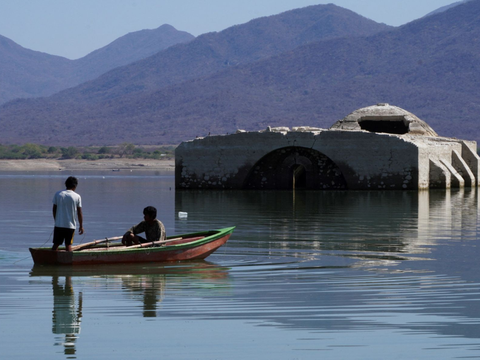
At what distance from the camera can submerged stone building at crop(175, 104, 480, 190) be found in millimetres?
33906

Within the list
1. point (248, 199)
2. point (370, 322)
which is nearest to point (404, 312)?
point (370, 322)

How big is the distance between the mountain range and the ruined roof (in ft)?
265

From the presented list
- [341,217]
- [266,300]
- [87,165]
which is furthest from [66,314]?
[87,165]

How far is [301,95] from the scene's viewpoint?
14538cm

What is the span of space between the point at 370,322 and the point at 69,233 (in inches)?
195

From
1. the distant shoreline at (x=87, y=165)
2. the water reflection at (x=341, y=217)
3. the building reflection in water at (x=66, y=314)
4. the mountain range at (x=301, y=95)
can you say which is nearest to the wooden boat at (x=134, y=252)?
the building reflection in water at (x=66, y=314)

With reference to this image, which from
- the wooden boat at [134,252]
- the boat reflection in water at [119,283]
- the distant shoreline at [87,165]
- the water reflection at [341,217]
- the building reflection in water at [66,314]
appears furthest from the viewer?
the distant shoreline at [87,165]

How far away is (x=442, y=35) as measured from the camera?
523 feet

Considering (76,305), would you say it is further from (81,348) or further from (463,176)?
(463,176)

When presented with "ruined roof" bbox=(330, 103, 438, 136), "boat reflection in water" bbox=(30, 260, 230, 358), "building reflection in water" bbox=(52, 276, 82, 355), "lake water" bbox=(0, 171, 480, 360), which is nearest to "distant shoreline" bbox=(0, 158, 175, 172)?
"ruined roof" bbox=(330, 103, 438, 136)

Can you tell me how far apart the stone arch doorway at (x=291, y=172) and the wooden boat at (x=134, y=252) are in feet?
76.1

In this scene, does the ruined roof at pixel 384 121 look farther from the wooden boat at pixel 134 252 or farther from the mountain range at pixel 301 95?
the mountain range at pixel 301 95

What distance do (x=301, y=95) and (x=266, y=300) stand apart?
450ft

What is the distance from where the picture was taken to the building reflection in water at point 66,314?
749 centimetres
